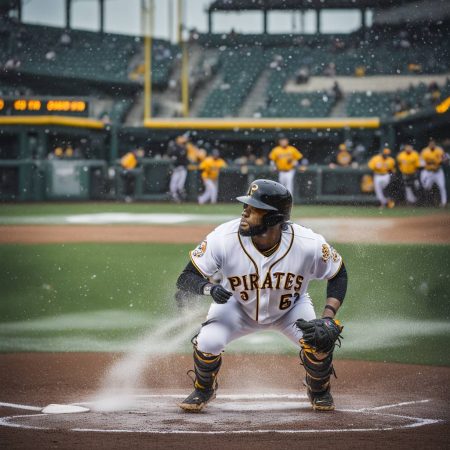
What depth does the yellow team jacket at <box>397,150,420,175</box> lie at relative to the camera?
20000 millimetres

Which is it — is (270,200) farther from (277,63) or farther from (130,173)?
(277,63)

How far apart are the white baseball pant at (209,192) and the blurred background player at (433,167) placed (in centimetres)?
524

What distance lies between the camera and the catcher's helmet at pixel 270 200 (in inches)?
176

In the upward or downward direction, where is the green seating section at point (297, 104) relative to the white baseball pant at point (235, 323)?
upward

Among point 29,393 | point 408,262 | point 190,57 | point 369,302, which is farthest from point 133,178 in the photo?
point 29,393

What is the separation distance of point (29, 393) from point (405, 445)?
2.27 m

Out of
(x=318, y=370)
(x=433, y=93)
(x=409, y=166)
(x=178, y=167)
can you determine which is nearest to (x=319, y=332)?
(x=318, y=370)

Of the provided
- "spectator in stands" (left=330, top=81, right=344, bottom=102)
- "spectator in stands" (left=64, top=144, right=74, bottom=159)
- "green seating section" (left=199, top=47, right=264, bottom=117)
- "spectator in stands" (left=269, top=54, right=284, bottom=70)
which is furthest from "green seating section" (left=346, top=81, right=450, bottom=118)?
"spectator in stands" (left=64, top=144, right=74, bottom=159)

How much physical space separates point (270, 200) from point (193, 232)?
10.4m

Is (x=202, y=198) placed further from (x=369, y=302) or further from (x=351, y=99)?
(x=369, y=302)

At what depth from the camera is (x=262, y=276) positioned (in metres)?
4.55

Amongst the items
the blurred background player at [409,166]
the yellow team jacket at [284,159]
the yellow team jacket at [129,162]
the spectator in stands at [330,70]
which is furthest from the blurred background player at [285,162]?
the spectator in stands at [330,70]

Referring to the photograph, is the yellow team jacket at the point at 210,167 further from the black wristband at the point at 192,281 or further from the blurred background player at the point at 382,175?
the black wristband at the point at 192,281

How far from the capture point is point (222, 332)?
4637 millimetres
